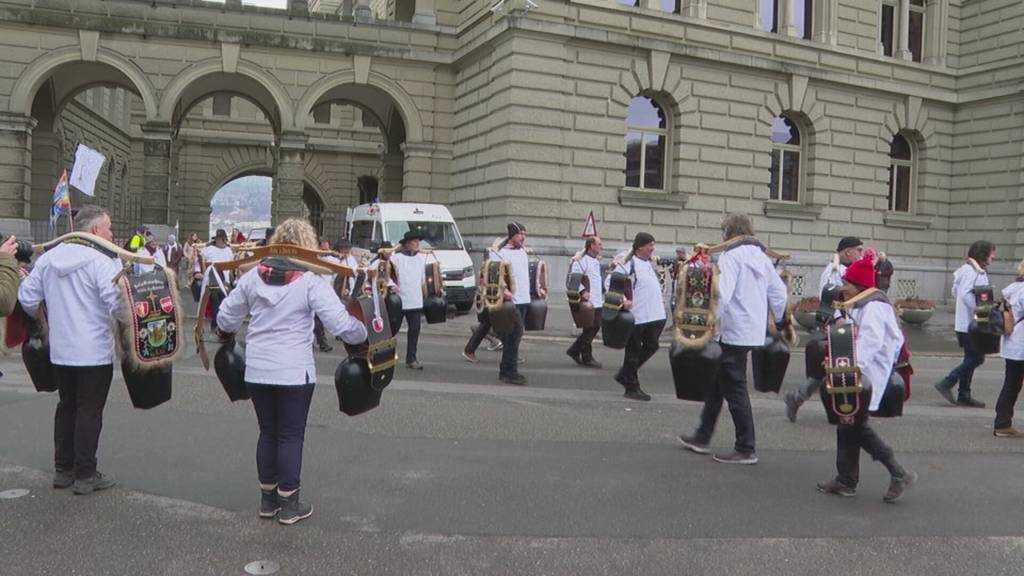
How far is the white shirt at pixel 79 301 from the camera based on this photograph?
5.36 m

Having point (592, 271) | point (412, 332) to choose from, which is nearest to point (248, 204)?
point (412, 332)

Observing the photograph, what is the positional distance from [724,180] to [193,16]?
15.1 m

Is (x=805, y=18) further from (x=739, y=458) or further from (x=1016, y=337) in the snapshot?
(x=739, y=458)

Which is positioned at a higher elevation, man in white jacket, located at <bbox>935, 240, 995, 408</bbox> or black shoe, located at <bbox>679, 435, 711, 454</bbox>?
man in white jacket, located at <bbox>935, 240, 995, 408</bbox>

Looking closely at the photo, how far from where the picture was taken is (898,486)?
5.67 m

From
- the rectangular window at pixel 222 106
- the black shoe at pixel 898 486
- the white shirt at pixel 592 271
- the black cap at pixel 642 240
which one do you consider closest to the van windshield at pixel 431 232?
the white shirt at pixel 592 271

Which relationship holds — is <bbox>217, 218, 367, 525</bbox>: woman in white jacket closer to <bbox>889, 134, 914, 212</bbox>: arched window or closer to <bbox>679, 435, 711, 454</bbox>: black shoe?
<bbox>679, 435, 711, 454</bbox>: black shoe

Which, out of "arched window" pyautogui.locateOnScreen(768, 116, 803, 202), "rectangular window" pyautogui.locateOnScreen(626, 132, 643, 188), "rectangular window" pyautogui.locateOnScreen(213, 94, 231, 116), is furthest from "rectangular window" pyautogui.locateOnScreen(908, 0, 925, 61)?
"rectangular window" pyautogui.locateOnScreen(213, 94, 231, 116)

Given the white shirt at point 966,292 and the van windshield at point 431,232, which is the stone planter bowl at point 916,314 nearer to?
the van windshield at point 431,232

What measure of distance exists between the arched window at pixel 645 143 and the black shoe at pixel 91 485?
1883 cm

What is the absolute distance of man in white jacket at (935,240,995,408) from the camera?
30.3 feet

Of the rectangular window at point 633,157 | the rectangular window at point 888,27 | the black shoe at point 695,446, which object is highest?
the rectangular window at point 888,27

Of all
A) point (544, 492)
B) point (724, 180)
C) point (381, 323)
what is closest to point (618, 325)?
point (544, 492)

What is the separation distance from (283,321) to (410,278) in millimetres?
6473
